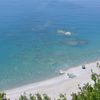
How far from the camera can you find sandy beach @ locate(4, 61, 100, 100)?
46.2 meters

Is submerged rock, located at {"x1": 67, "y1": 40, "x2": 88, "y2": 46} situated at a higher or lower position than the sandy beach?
higher

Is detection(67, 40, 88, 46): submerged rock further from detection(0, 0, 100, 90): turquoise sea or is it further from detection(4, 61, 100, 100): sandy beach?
detection(4, 61, 100, 100): sandy beach

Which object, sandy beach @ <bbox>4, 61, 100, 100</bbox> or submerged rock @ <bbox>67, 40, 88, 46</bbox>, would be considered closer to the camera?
sandy beach @ <bbox>4, 61, 100, 100</bbox>

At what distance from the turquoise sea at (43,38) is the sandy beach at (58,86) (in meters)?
2.45

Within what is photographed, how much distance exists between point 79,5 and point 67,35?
36.5 m

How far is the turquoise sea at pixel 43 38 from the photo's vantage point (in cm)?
5709

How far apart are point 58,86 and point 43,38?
28.3m

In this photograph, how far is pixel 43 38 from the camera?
247ft

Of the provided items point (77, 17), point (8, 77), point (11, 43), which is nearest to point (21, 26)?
point (11, 43)

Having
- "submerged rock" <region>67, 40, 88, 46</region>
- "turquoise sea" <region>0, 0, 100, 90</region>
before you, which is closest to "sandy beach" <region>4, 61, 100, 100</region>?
"turquoise sea" <region>0, 0, 100, 90</region>

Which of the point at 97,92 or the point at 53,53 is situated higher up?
the point at 53,53

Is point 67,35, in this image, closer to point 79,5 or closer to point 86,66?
point 86,66

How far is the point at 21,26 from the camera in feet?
273

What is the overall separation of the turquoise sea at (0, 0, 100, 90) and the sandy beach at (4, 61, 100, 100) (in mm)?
2449
